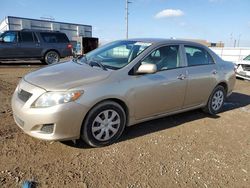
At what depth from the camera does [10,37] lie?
1277 cm

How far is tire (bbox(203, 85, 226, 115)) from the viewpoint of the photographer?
543cm

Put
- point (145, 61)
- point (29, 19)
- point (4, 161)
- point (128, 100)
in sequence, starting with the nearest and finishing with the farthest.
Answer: point (4, 161), point (128, 100), point (145, 61), point (29, 19)

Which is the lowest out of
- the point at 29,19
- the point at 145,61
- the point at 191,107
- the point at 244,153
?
the point at 244,153

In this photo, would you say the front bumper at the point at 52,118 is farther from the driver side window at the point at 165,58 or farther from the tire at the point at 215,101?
the tire at the point at 215,101

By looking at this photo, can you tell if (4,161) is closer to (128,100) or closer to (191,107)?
(128,100)

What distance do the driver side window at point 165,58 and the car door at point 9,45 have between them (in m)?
10.5

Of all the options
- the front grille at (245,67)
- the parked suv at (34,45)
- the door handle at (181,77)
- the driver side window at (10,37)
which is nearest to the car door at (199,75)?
the door handle at (181,77)

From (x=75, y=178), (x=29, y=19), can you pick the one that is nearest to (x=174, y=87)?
(x=75, y=178)

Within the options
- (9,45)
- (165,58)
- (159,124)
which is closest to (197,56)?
(165,58)

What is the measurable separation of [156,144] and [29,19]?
126ft

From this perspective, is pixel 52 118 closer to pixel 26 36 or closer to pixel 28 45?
pixel 28 45

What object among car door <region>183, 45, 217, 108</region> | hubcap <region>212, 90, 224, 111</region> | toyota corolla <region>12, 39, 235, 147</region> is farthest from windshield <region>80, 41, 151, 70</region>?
hubcap <region>212, 90, 224, 111</region>

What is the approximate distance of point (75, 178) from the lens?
9.77ft

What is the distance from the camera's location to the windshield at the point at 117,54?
4086mm
